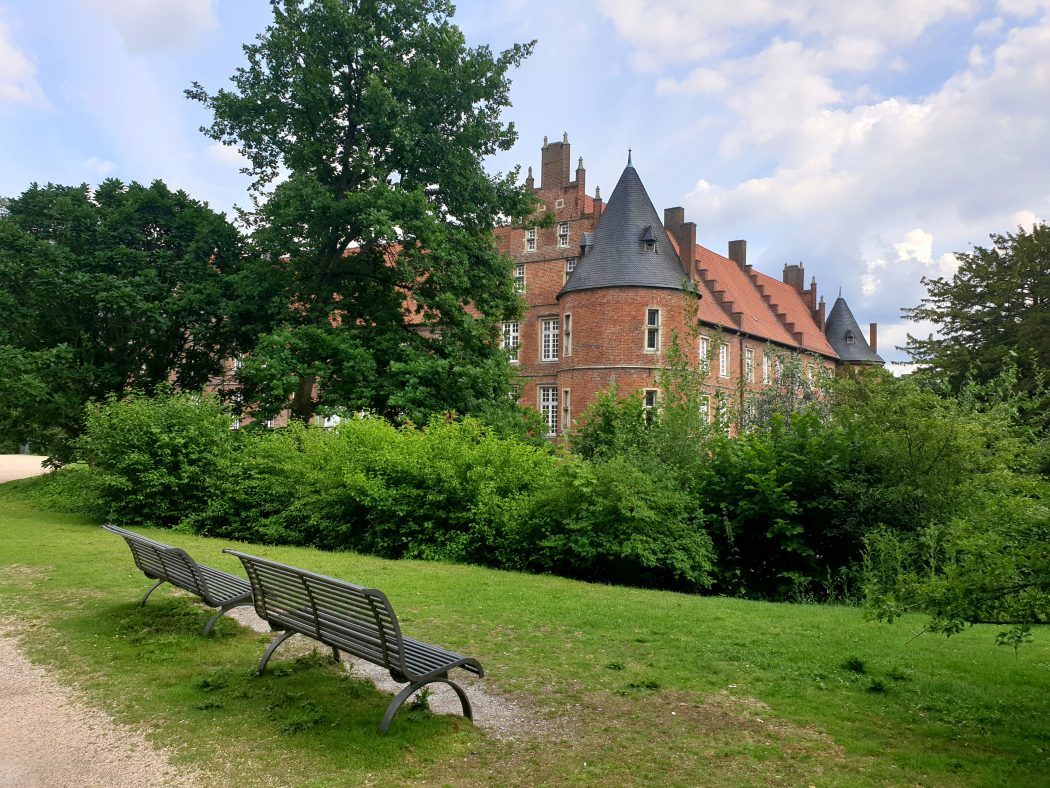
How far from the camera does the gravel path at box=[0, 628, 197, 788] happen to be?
13.3 ft

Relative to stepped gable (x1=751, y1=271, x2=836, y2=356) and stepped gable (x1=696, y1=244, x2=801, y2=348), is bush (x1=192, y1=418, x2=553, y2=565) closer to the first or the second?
stepped gable (x1=696, y1=244, x2=801, y2=348)

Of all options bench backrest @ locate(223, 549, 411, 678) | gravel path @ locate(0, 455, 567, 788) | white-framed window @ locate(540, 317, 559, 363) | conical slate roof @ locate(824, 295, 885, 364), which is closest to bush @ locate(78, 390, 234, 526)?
gravel path @ locate(0, 455, 567, 788)

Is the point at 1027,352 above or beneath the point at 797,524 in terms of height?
above

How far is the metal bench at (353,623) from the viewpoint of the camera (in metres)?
4.43

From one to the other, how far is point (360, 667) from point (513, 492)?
22.3 ft

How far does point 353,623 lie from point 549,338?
111 feet

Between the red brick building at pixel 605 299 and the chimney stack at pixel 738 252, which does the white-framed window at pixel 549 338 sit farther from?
the chimney stack at pixel 738 252

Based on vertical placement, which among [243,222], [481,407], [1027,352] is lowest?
[481,407]

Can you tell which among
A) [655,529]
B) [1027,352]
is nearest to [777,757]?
[655,529]

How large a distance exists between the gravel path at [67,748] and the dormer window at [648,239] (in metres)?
31.3

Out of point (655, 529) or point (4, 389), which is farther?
point (4, 389)

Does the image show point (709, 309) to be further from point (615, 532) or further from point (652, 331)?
point (615, 532)

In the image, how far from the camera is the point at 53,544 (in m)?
12.2

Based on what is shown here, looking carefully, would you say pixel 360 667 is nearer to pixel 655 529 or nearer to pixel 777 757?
pixel 777 757
